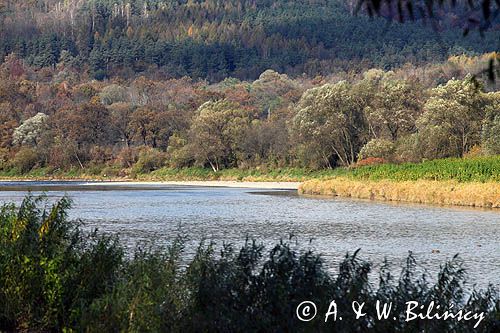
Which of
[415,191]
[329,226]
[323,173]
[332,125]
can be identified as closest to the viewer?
[329,226]

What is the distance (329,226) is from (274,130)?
5269cm

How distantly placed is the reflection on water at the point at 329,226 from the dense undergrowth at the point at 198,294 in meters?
4.92

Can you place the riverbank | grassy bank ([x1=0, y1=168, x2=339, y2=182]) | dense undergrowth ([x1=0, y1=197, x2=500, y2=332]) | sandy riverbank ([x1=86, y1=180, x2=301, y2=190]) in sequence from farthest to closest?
grassy bank ([x1=0, y1=168, x2=339, y2=182]), sandy riverbank ([x1=86, y1=180, x2=301, y2=190]), the riverbank, dense undergrowth ([x1=0, y1=197, x2=500, y2=332])

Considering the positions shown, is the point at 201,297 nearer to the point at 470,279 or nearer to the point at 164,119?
the point at 470,279

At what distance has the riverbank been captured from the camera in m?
40.3

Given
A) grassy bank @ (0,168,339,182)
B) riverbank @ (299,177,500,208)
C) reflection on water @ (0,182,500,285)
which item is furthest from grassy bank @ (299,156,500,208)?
grassy bank @ (0,168,339,182)

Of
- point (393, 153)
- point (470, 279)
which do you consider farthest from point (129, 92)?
point (470, 279)

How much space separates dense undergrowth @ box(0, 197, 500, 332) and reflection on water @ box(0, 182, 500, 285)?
4924 mm

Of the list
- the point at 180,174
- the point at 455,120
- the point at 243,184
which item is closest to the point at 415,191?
the point at 455,120

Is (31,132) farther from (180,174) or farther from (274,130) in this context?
(274,130)

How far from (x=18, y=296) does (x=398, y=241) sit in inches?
631

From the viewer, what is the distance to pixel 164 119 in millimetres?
101562

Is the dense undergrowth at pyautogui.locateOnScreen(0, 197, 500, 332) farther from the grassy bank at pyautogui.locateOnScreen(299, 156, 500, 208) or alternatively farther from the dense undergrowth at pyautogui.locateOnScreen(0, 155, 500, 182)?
the dense undergrowth at pyautogui.locateOnScreen(0, 155, 500, 182)

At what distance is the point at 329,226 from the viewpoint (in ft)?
99.1
